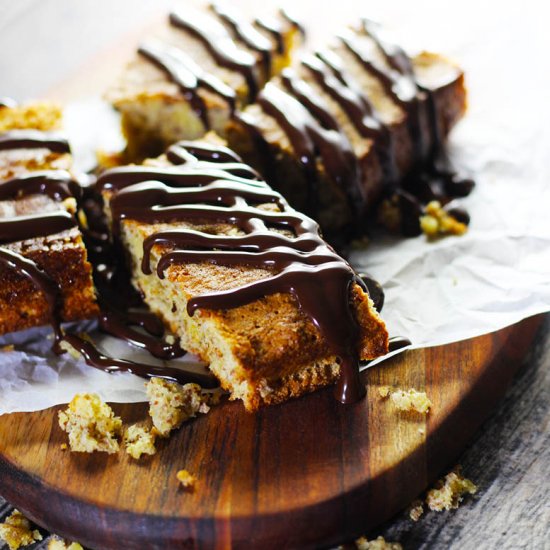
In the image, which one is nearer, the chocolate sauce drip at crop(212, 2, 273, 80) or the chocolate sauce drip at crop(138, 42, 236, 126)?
the chocolate sauce drip at crop(138, 42, 236, 126)

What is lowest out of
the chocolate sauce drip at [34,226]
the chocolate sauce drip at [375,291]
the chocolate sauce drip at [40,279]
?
the chocolate sauce drip at [375,291]

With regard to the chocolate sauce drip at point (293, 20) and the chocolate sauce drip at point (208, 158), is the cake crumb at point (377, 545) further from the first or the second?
the chocolate sauce drip at point (293, 20)

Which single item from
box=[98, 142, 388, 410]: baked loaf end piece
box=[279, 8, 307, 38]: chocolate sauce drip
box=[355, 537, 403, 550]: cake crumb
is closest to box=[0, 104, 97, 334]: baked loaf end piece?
box=[98, 142, 388, 410]: baked loaf end piece

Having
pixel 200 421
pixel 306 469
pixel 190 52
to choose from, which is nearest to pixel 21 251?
pixel 200 421

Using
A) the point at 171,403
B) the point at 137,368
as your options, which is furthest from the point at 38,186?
the point at 171,403

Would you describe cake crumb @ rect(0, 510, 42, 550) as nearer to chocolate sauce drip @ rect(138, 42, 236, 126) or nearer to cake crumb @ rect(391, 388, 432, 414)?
cake crumb @ rect(391, 388, 432, 414)

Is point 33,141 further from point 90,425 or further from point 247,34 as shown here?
point 90,425

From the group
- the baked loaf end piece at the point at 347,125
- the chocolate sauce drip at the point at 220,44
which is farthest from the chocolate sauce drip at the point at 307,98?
the chocolate sauce drip at the point at 220,44

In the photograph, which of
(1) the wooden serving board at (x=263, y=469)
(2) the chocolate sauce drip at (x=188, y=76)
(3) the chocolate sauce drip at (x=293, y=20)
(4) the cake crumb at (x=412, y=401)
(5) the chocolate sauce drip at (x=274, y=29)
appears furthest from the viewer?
(3) the chocolate sauce drip at (x=293, y=20)
